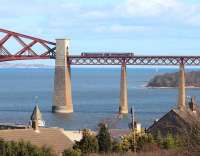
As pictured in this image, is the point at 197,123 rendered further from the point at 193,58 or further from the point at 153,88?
the point at 153,88

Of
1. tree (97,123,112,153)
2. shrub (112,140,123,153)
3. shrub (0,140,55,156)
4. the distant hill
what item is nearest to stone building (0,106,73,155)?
tree (97,123,112,153)

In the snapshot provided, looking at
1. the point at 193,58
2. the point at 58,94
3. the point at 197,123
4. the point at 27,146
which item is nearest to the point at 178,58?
the point at 193,58

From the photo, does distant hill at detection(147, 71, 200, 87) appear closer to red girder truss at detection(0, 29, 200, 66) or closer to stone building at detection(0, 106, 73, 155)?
red girder truss at detection(0, 29, 200, 66)

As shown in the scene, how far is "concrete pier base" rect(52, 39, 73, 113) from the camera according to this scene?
9225 cm

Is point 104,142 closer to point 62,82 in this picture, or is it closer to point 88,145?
point 88,145

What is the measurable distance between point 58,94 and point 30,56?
43.3 ft

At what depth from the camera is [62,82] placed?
9644cm

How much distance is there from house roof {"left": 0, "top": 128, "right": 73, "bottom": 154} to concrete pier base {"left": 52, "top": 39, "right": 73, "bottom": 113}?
51261 mm

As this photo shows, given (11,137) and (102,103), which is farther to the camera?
(102,103)

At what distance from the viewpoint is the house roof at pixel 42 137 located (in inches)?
1471

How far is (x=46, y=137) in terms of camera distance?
38.6 metres

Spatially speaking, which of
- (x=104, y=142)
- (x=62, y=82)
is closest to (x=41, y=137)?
(x=104, y=142)

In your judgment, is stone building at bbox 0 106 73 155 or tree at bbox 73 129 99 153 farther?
stone building at bbox 0 106 73 155

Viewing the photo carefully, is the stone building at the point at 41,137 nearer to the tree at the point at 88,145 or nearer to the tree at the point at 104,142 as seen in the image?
the tree at the point at 88,145
